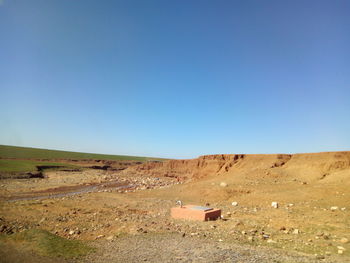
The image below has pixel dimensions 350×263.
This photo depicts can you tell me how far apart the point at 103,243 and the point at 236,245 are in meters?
6.16

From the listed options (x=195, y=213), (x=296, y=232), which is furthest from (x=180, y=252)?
(x=296, y=232)

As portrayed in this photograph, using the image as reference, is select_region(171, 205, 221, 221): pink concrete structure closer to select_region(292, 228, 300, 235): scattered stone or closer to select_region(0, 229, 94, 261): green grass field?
select_region(292, 228, 300, 235): scattered stone

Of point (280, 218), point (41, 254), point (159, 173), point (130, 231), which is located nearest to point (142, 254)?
point (130, 231)

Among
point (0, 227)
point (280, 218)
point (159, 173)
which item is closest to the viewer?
point (0, 227)

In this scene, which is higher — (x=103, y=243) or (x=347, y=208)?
(x=347, y=208)

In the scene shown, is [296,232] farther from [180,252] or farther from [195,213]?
[180,252]

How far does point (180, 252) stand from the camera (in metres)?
9.67

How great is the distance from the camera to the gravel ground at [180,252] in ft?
29.0

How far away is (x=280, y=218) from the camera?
15.4 metres

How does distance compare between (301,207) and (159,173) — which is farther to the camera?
(159,173)

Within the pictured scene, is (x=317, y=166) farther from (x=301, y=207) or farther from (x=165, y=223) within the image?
(x=165, y=223)

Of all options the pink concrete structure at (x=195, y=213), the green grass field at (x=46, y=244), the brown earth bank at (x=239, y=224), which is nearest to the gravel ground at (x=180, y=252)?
the brown earth bank at (x=239, y=224)

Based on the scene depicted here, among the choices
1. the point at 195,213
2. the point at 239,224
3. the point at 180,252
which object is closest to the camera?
the point at 180,252

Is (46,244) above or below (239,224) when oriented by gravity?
below
